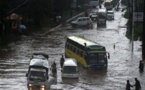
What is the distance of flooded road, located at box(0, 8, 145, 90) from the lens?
35.4m

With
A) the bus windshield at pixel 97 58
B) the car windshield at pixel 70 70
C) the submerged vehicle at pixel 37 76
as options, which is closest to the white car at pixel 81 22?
the bus windshield at pixel 97 58

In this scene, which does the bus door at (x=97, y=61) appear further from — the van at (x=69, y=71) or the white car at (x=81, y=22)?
the white car at (x=81, y=22)

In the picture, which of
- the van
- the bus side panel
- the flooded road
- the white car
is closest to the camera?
the flooded road

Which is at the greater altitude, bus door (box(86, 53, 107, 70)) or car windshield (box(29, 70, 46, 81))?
car windshield (box(29, 70, 46, 81))

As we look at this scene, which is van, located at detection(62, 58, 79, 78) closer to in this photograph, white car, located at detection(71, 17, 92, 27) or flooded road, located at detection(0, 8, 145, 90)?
flooded road, located at detection(0, 8, 145, 90)

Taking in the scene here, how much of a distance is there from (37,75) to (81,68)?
887 cm

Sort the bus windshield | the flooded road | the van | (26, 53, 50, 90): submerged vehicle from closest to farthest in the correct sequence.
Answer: (26, 53, 50, 90): submerged vehicle → the flooded road → the van → the bus windshield

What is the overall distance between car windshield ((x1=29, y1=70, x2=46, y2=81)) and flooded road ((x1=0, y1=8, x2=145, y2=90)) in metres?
0.96

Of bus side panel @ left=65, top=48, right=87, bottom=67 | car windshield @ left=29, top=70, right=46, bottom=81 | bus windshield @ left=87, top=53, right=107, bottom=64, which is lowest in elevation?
bus side panel @ left=65, top=48, right=87, bottom=67

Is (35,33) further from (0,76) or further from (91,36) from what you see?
(0,76)


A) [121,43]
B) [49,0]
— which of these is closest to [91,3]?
[49,0]

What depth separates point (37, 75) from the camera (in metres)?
33.7

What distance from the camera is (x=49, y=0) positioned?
75.0 metres

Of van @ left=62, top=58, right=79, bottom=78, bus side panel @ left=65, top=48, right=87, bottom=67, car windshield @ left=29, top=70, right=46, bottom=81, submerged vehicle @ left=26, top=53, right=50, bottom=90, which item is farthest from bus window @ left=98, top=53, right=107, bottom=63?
car windshield @ left=29, top=70, right=46, bottom=81
